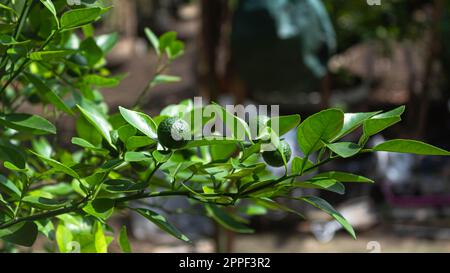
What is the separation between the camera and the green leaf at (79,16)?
25.8 inches

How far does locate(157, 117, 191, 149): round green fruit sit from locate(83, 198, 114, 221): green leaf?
0.27 feet

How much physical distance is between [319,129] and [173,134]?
0.12m

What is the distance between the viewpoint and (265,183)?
2.15 ft

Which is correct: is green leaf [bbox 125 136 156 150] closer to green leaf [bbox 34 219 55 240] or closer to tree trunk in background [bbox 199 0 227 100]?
green leaf [bbox 34 219 55 240]

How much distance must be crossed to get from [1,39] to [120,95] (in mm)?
7078

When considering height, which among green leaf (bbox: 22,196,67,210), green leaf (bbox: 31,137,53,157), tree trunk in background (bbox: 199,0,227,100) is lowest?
tree trunk in background (bbox: 199,0,227,100)

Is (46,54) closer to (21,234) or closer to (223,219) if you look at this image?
(21,234)

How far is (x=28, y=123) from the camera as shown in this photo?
732 mm

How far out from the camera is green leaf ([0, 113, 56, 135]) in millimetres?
Answer: 724

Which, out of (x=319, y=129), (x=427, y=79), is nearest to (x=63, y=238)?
(x=319, y=129)

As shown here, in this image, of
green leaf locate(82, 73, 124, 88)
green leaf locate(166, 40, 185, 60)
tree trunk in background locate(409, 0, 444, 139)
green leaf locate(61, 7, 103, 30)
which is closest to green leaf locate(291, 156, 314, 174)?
green leaf locate(61, 7, 103, 30)

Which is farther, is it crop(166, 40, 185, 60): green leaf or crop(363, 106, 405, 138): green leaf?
crop(166, 40, 185, 60): green leaf

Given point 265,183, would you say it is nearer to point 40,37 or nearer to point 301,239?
point 40,37

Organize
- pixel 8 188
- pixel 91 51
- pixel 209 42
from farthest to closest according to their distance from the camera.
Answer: pixel 209 42 < pixel 91 51 < pixel 8 188
